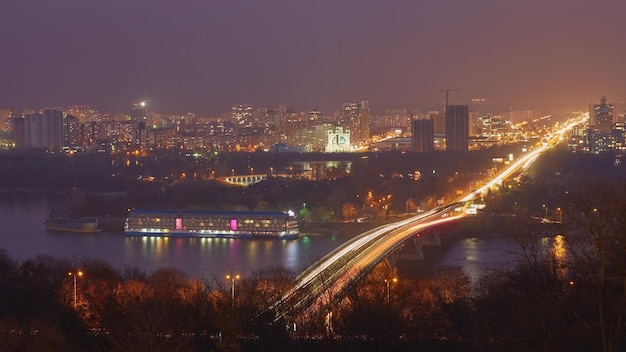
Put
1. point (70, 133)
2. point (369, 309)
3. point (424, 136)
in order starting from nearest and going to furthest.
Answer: point (369, 309)
point (424, 136)
point (70, 133)

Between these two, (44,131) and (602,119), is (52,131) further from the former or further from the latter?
(602,119)

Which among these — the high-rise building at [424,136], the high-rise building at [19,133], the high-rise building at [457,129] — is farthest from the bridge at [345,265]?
the high-rise building at [19,133]

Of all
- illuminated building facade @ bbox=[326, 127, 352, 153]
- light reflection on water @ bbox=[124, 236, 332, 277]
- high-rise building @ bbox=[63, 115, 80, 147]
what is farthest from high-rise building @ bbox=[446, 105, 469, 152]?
light reflection on water @ bbox=[124, 236, 332, 277]

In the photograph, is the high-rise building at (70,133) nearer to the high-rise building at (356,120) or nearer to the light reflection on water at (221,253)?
the high-rise building at (356,120)

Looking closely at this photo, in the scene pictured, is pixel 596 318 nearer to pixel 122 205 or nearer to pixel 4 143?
pixel 122 205

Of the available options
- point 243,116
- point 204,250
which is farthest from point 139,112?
point 204,250

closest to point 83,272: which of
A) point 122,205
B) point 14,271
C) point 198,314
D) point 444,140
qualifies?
point 14,271
